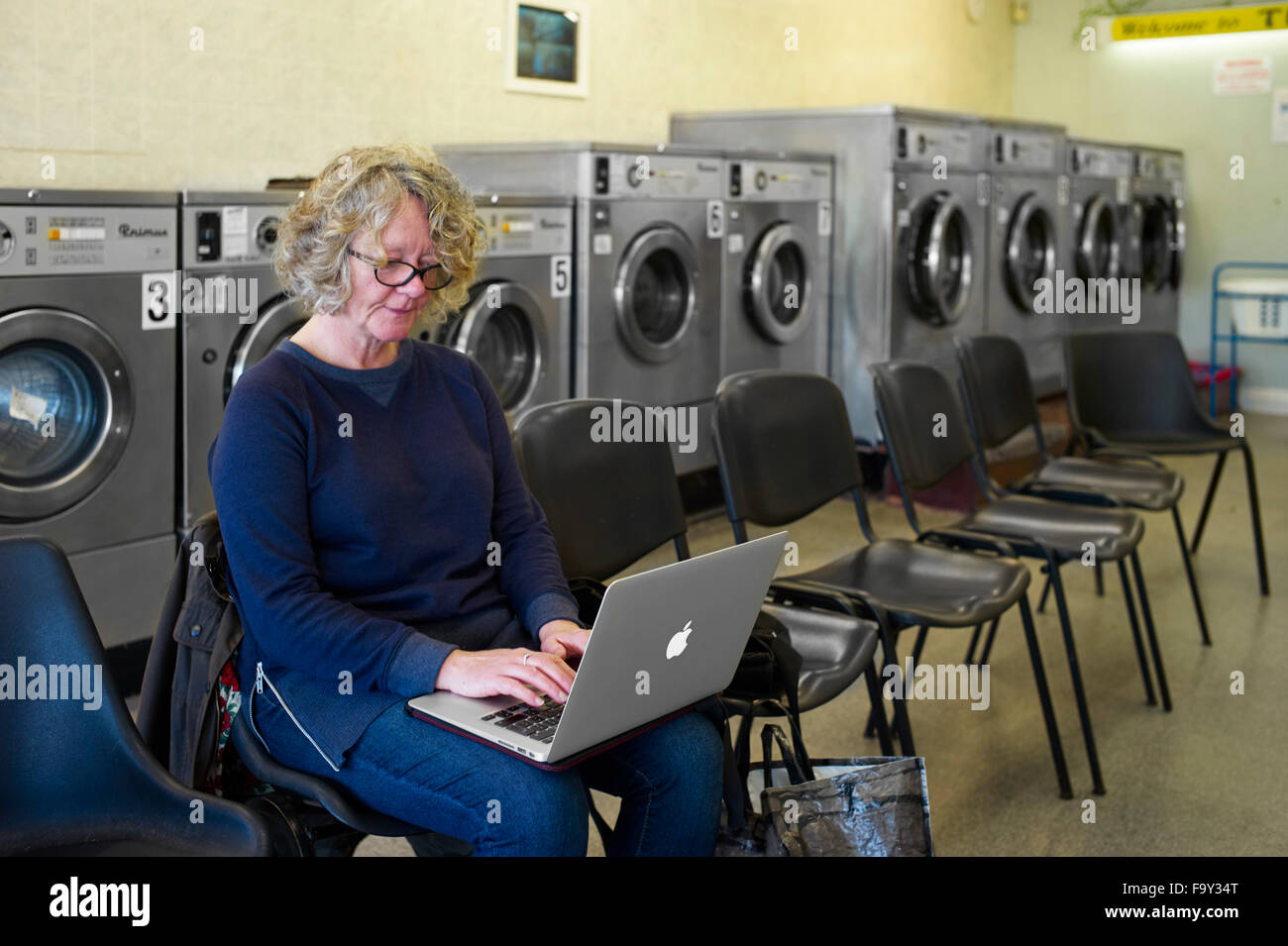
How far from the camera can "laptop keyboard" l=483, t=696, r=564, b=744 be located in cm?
150

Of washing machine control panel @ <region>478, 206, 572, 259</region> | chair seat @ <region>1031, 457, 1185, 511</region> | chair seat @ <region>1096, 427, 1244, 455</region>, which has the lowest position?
chair seat @ <region>1031, 457, 1185, 511</region>

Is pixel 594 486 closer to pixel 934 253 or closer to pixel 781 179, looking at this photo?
pixel 781 179

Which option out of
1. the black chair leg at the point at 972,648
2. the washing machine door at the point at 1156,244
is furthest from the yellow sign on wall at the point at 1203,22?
the black chair leg at the point at 972,648

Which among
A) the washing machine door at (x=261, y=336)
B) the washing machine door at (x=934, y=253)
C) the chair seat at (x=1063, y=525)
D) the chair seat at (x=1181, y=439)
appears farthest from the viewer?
the washing machine door at (x=934, y=253)

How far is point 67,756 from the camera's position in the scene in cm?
151

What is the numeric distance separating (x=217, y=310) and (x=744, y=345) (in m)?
2.32

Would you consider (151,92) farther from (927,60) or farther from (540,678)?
(927,60)

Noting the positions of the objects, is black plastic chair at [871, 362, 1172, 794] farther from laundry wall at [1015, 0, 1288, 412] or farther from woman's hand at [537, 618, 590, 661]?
laundry wall at [1015, 0, 1288, 412]

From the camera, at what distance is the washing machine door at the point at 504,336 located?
3.85m

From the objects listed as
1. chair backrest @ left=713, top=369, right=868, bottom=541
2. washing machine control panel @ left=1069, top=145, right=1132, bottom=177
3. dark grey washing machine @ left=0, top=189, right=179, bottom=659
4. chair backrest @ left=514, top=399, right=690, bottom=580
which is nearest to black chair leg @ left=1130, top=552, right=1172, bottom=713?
chair backrest @ left=713, top=369, right=868, bottom=541

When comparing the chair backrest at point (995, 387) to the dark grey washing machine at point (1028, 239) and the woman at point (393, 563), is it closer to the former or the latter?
the woman at point (393, 563)

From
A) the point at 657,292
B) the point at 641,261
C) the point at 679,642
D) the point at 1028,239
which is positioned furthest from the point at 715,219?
the point at 679,642

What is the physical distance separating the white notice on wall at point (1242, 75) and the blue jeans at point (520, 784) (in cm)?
762
